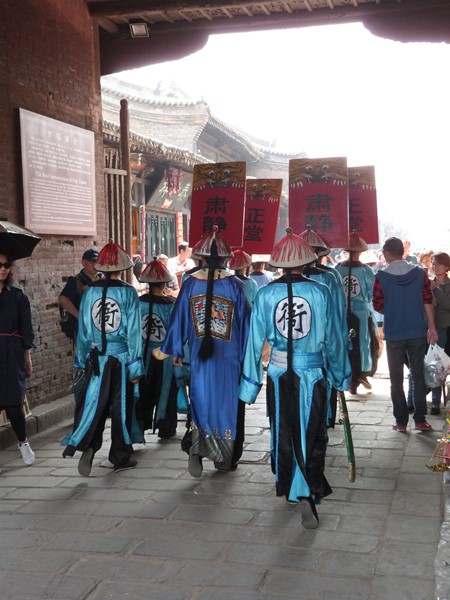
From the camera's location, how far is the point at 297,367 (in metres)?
4.85

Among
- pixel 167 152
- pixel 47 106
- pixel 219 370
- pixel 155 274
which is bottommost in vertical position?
pixel 219 370

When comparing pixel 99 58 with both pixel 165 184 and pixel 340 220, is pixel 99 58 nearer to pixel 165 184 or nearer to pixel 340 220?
pixel 340 220

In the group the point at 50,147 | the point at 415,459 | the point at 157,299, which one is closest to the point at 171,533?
the point at 415,459

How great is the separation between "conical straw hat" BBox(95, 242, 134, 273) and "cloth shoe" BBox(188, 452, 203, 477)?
1.64 m

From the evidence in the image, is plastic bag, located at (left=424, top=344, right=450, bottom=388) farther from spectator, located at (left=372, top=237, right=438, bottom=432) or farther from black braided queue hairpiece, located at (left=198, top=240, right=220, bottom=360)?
black braided queue hairpiece, located at (left=198, top=240, right=220, bottom=360)

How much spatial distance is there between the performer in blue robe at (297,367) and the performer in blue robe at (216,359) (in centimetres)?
75

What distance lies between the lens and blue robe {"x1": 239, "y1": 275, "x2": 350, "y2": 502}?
478 centimetres

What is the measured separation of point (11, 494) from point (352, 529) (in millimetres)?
2559

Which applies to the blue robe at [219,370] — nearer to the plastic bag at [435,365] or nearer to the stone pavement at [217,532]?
the stone pavement at [217,532]

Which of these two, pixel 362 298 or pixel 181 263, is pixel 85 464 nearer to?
pixel 362 298

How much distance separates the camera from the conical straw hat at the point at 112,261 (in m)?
6.07

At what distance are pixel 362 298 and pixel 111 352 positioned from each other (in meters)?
3.74

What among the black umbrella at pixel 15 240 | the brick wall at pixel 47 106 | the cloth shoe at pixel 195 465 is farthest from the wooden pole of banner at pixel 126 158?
the cloth shoe at pixel 195 465

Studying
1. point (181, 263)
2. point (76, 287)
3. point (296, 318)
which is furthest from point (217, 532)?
point (181, 263)
